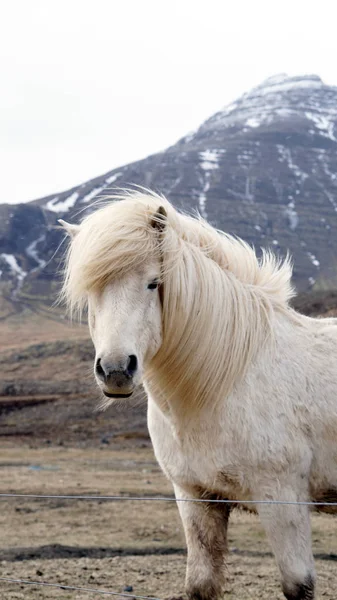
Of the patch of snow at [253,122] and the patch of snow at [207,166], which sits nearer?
the patch of snow at [207,166]

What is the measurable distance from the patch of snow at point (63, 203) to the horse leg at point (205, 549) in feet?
323

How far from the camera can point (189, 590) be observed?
402 cm

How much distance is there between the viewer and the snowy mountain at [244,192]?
268 ft

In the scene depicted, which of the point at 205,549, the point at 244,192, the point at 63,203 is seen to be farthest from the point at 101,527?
the point at 244,192

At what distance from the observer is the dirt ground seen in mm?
6320

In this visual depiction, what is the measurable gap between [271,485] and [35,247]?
80636mm

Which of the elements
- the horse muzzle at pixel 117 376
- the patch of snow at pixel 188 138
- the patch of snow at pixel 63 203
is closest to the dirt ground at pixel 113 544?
the horse muzzle at pixel 117 376

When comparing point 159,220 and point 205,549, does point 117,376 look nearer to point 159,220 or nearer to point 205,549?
point 159,220

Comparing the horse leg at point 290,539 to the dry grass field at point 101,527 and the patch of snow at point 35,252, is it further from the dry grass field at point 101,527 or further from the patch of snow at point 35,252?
the patch of snow at point 35,252

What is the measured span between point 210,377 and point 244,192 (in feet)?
347

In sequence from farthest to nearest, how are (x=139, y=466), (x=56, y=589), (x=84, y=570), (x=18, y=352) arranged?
(x=18, y=352)
(x=139, y=466)
(x=84, y=570)
(x=56, y=589)

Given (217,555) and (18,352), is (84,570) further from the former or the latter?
(18,352)

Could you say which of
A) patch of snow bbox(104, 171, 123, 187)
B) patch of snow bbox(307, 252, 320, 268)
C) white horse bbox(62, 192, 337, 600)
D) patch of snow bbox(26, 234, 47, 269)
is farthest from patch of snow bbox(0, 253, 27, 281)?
white horse bbox(62, 192, 337, 600)

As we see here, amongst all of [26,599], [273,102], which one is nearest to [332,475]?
[26,599]
